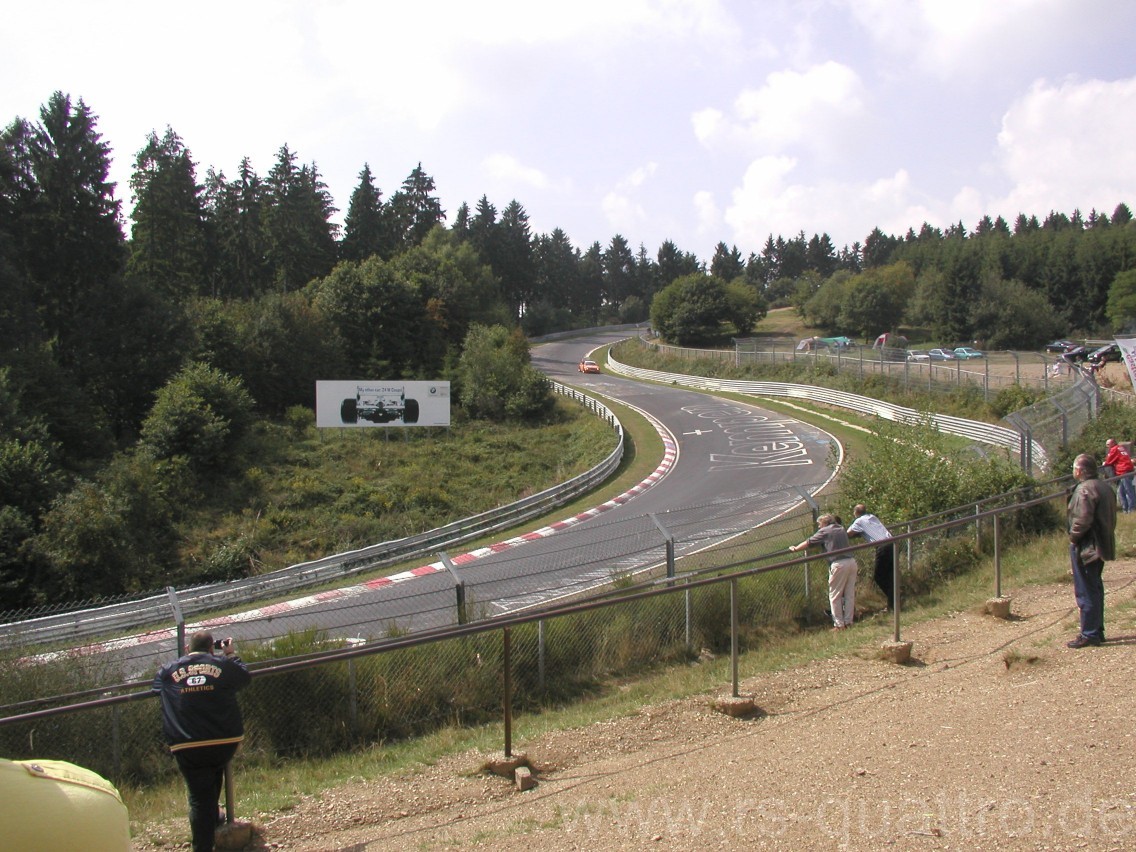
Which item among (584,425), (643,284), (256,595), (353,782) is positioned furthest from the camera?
(643,284)

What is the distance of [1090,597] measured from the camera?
28.2ft

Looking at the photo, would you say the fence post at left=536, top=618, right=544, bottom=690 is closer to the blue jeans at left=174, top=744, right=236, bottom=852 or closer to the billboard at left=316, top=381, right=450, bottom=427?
the blue jeans at left=174, top=744, right=236, bottom=852

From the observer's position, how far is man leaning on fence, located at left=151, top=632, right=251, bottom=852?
5.83 meters

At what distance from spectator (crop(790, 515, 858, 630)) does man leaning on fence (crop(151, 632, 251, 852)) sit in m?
8.00

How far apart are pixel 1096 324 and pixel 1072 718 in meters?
114

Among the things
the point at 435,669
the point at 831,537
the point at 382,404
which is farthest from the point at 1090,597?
the point at 382,404

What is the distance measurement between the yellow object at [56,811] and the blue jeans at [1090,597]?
8.31 metres

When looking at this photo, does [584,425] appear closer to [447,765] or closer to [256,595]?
[256,595]

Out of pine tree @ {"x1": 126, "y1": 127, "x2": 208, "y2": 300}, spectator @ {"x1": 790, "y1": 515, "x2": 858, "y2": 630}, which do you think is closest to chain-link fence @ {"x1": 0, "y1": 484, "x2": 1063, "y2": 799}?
spectator @ {"x1": 790, "y1": 515, "x2": 858, "y2": 630}

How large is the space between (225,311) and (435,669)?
51.4 meters

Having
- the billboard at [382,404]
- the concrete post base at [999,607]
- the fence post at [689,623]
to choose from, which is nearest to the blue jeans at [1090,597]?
the concrete post base at [999,607]

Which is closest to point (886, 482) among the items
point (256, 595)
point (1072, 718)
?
point (1072, 718)

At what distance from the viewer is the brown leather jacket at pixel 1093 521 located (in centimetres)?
863

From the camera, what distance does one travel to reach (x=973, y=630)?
10.4 metres
